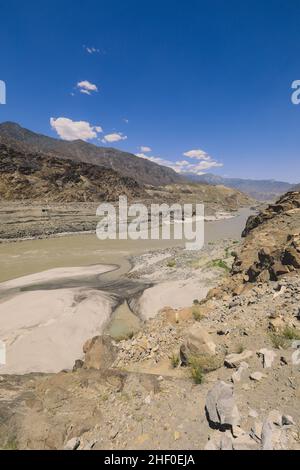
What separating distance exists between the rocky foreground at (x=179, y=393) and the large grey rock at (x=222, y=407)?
0.01 metres

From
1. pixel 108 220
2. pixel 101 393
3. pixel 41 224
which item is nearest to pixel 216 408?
pixel 101 393

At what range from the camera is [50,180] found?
144ft

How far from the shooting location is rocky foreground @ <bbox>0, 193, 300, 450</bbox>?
371 cm

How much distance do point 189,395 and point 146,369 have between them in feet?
5.52

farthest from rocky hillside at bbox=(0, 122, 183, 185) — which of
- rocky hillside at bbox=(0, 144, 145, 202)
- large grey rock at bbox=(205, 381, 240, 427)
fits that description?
large grey rock at bbox=(205, 381, 240, 427)

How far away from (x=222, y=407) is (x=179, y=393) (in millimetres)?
1048

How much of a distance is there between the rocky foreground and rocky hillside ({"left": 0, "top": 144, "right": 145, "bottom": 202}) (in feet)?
120

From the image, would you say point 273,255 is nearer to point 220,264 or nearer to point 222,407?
point 220,264

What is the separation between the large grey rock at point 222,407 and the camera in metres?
3.69

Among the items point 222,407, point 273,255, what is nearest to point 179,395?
point 222,407

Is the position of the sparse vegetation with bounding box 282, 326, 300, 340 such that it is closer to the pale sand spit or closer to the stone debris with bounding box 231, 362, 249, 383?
the stone debris with bounding box 231, 362, 249, 383

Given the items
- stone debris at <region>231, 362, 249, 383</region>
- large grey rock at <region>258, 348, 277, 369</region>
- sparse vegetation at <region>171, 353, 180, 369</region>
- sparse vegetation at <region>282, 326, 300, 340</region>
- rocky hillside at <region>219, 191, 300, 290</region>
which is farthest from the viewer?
rocky hillside at <region>219, 191, 300, 290</region>
